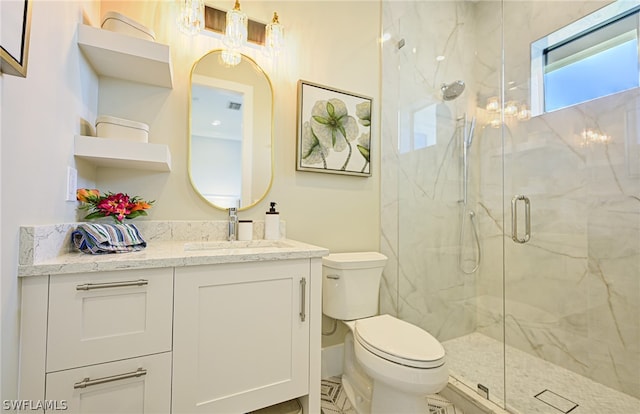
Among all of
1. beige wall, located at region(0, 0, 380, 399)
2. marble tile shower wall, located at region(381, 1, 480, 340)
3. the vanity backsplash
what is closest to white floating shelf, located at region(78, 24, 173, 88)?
beige wall, located at region(0, 0, 380, 399)

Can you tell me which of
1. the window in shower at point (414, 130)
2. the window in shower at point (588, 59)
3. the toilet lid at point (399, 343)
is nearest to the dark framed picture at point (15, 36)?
the toilet lid at point (399, 343)

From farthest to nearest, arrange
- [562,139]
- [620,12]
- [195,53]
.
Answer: [562,139] → [620,12] → [195,53]

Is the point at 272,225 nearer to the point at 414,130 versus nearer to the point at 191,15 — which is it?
the point at 191,15

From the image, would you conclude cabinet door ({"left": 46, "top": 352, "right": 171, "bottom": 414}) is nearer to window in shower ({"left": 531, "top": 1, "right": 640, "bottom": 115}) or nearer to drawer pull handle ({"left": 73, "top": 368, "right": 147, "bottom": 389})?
drawer pull handle ({"left": 73, "top": 368, "right": 147, "bottom": 389})

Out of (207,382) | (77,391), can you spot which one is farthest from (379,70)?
(77,391)

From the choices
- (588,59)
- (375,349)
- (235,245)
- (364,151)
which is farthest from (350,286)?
(588,59)

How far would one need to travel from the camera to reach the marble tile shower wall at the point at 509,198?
1675 millimetres

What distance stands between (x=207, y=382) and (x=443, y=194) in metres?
1.92

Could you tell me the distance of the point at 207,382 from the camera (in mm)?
1085

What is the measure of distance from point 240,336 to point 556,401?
5.69 ft

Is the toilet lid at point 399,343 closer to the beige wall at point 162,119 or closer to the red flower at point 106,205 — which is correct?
the beige wall at point 162,119

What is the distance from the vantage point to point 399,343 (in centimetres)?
128

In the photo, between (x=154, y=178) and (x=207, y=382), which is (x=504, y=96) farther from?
(x=207, y=382)

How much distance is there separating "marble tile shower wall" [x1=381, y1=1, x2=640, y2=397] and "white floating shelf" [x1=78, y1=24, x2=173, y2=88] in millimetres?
1453
